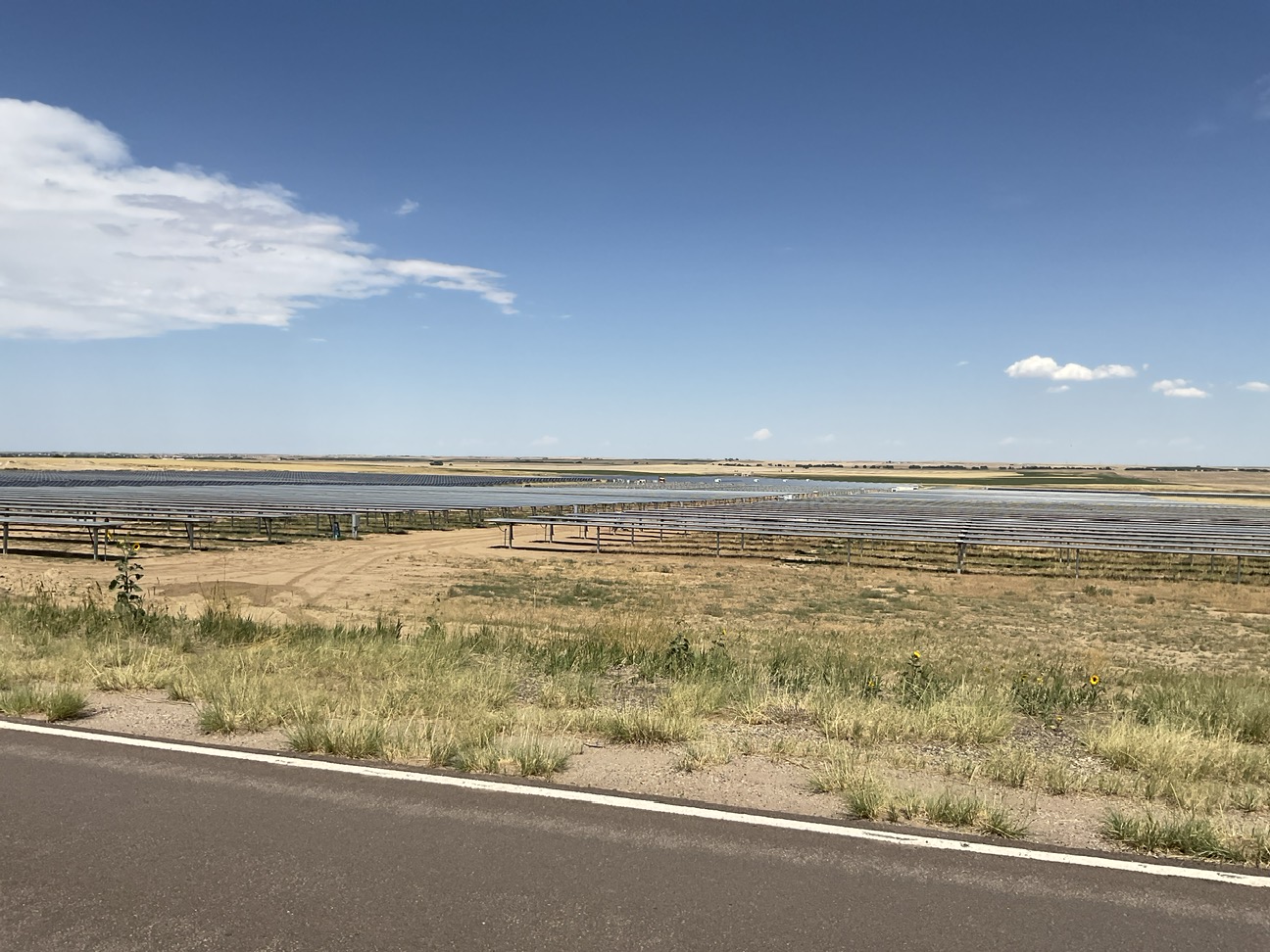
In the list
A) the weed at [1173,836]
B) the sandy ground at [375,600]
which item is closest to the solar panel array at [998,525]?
the sandy ground at [375,600]

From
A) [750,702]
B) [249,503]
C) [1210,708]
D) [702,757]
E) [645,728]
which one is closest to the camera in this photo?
[702,757]

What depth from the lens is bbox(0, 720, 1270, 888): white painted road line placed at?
4.66m

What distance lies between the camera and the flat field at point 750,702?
5.91 metres

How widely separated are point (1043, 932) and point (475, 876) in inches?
113

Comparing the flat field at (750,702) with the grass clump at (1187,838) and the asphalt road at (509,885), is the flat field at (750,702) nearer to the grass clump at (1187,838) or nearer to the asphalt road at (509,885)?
the grass clump at (1187,838)

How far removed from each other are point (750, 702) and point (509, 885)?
4.41m

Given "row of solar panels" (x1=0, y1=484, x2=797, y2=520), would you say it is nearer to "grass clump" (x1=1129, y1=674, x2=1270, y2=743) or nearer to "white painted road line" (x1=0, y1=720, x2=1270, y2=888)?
"white painted road line" (x1=0, y1=720, x2=1270, y2=888)

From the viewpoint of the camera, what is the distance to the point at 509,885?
4309 millimetres

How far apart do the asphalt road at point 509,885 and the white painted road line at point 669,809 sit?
0.11m

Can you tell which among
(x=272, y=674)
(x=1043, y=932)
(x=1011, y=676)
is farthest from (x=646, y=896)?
(x=1011, y=676)

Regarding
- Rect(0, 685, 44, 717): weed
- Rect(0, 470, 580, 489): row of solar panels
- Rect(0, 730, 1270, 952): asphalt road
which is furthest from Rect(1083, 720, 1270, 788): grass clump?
Rect(0, 470, 580, 489): row of solar panels

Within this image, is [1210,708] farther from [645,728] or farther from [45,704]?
[45,704]

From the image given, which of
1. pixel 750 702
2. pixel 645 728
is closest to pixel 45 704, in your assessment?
pixel 645 728

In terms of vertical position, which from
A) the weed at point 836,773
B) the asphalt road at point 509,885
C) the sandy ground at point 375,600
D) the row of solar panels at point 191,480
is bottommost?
the sandy ground at point 375,600
